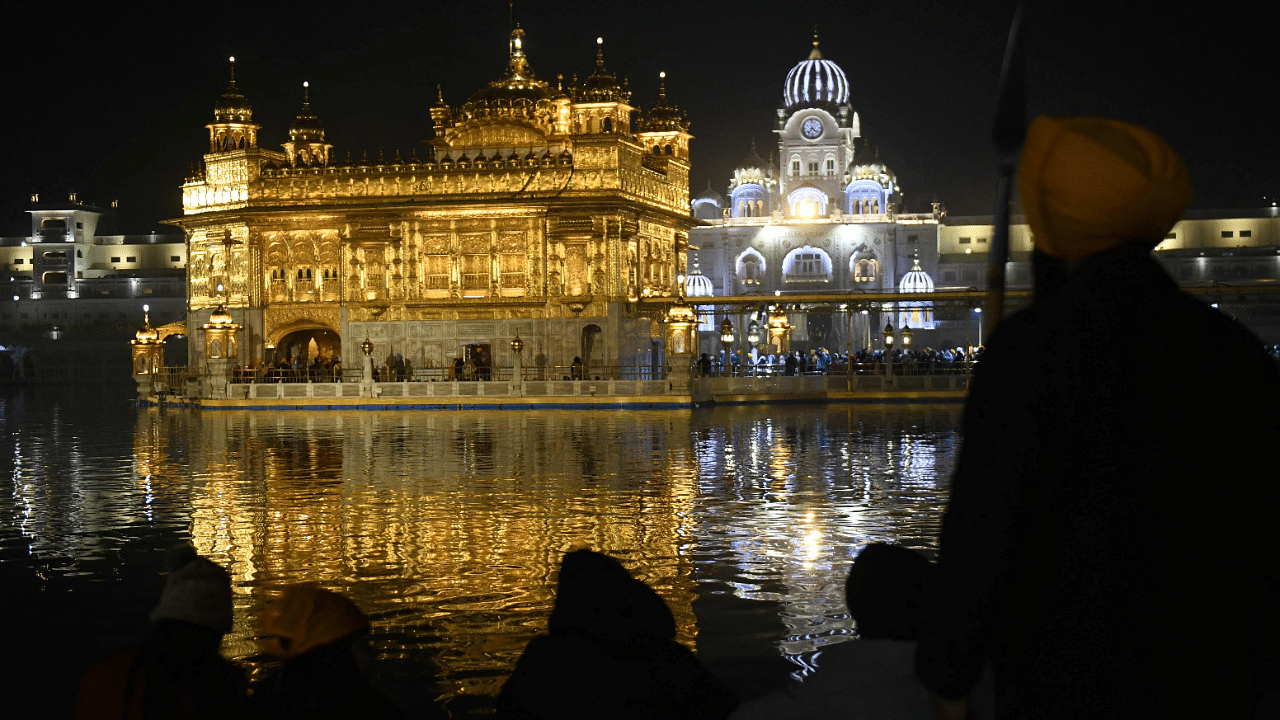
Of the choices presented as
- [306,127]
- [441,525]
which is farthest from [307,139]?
[441,525]

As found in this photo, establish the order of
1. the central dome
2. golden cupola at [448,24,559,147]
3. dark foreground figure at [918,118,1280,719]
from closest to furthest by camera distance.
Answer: dark foreground figure at [918,118,1280,719] < golden cupola at [448,24,559,147] < the central dome

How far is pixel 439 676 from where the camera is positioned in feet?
22.7

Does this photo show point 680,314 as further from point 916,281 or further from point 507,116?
point 916,281

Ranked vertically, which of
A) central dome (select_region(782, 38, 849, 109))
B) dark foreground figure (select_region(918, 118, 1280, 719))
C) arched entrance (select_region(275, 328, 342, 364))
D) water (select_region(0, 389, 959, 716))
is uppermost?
central dome (select_region(782, 38, 849, 109))

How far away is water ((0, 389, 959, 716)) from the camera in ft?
25.4

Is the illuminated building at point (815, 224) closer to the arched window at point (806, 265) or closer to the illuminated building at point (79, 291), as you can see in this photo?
the arched window at point (806, 265)

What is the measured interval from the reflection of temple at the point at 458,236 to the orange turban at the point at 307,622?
36.8 metres

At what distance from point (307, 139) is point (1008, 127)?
49365 mm

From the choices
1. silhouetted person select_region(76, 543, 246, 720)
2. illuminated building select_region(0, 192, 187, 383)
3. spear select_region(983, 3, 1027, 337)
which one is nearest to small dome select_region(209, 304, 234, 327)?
illuminated building select_region(0, 192, 187, 383)

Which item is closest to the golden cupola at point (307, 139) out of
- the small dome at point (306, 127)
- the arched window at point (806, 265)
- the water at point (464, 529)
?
the small dome at point (306, 127)

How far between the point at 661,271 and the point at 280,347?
13.3 meters

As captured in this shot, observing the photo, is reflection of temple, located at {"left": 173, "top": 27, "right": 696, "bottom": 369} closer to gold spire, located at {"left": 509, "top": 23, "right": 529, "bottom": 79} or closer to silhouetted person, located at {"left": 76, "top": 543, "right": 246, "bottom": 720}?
gold spire, located at {"left": 509, "top": 23, "right": 529, "bottom": 79}

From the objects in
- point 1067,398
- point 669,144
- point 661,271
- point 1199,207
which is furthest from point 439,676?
point 1199,207

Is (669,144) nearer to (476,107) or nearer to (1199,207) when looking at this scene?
(476,107)
